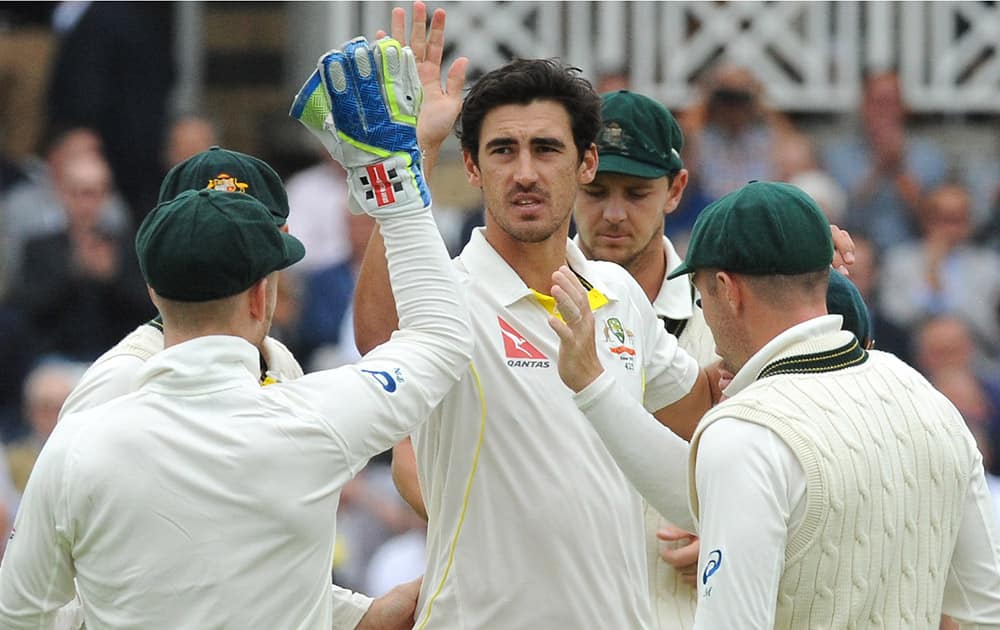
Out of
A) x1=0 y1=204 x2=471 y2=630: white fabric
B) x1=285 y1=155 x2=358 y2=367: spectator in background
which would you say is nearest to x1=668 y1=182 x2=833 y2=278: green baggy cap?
x1=0 y1=204 x2=471 y2=630: white fabric

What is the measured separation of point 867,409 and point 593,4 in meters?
6.75

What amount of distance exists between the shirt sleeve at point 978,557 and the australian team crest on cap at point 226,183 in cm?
180

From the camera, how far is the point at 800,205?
3.89 m

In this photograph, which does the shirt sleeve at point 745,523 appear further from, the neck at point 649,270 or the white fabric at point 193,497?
the neck at point 649,270

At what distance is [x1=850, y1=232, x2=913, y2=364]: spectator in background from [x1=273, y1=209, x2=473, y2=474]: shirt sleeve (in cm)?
564

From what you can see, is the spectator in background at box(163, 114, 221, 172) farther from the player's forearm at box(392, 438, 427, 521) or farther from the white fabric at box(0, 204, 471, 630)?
the white fabric at box(0, 204, 471, 630)

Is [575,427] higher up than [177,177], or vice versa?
[177,177]

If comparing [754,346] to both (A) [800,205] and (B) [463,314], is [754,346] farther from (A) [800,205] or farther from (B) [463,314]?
(B) [463,314]

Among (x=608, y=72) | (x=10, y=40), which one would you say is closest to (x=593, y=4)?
(x=608, y=72)

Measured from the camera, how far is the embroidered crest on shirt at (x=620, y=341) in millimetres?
4551

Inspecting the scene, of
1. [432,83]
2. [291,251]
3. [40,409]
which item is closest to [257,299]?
[291,251]

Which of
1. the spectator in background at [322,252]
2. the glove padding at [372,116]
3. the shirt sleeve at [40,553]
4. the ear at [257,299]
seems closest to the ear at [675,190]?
the glove padding at [372,116]

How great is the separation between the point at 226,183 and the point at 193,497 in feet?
3.39

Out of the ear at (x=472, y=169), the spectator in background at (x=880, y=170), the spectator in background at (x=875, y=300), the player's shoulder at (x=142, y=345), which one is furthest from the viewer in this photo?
the spectator in background at (x=880, y=170)
